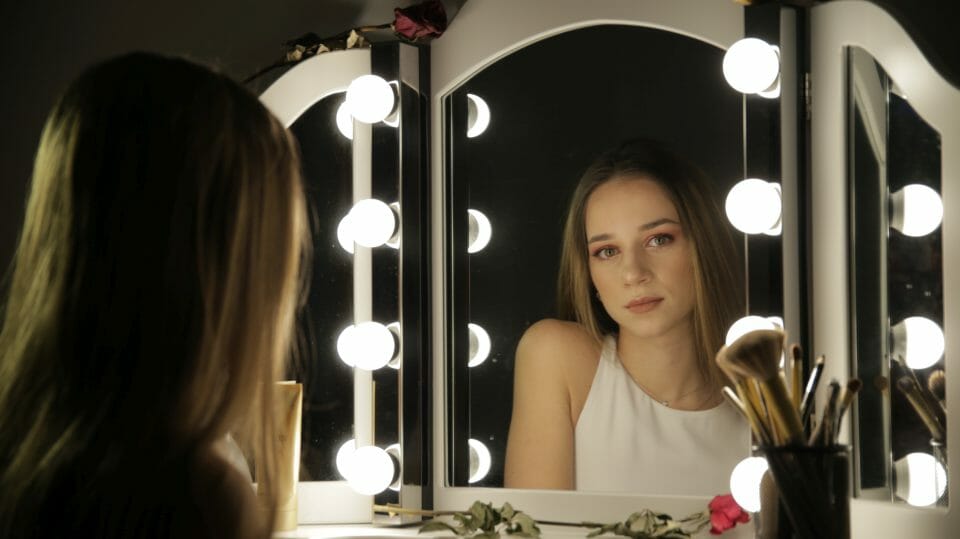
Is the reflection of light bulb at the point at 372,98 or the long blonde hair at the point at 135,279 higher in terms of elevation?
the reflection of light bulb at the point at 372,98

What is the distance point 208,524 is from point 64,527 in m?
0.08

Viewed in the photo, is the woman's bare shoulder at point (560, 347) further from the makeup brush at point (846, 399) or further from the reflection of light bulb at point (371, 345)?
the makeup brush at point (846, 399)

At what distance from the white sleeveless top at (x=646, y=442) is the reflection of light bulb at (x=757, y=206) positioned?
0.59ft

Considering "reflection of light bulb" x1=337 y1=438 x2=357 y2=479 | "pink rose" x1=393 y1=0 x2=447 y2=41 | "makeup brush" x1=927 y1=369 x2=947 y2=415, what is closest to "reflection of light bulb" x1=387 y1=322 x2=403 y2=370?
"reflection of light bulb" x1=337 y1=438 x2=357 y2=479

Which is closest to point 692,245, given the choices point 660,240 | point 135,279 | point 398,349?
point 660,240

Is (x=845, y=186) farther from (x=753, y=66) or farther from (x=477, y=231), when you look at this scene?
(x=477, y=231)

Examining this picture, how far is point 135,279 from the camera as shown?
0.63 m

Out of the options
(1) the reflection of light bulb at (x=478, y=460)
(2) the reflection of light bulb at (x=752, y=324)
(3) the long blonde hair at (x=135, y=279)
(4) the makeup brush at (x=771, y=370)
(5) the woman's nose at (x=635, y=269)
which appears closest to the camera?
(3) the long blonde hair at (x=135, y=279)

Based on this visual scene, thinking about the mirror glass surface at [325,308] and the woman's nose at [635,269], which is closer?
the woman's nose at [635,269]

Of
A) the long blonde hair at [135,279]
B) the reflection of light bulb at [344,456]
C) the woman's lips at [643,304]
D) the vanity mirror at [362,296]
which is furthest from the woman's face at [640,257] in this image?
the long blonde hair at [135,279]

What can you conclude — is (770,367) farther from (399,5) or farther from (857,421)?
(399,5)

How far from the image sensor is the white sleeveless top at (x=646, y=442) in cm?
110

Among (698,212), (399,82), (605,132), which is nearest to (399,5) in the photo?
(399,82)

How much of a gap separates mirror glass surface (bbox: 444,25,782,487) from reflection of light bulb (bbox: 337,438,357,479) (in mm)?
124
